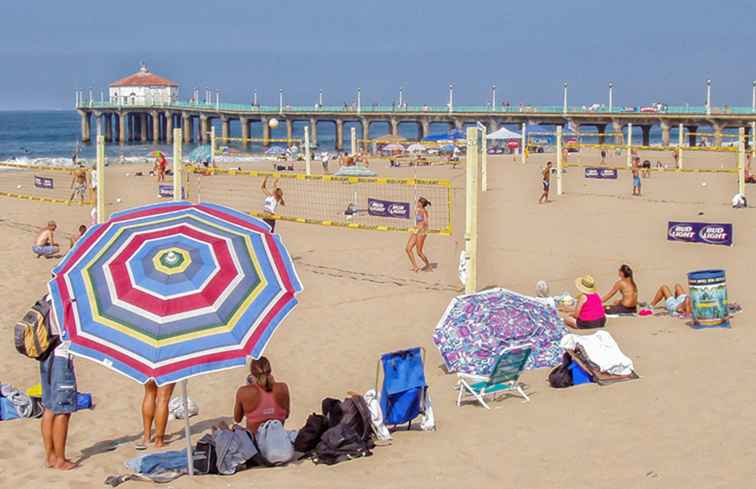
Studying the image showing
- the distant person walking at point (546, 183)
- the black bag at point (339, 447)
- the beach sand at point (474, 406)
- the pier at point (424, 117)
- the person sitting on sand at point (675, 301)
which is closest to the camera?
the beach sand at point (474, 406)

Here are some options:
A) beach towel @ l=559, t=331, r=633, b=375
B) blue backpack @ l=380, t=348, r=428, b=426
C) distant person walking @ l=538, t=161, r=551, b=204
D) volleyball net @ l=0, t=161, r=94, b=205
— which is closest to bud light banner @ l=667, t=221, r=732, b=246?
distant person walking @ l=538, t=161, r=551, b=204

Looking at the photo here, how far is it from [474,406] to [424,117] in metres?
60.4

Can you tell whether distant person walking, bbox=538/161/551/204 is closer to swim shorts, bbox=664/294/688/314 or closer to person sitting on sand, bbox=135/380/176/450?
swim shorts, bbox=664/294/688/314

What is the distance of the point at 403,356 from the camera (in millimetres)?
6352

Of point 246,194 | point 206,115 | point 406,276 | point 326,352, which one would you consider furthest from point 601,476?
point 206,115

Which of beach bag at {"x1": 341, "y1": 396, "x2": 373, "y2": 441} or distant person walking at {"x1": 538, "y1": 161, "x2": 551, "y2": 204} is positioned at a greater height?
distant person walking at {"x1": 538, "y1": 161, "x2": 551, "y2": 204}

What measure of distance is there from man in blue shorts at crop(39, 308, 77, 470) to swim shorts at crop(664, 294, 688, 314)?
6.03 meters

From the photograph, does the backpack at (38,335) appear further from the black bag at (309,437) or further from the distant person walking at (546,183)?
the distant person walking at (546,183)

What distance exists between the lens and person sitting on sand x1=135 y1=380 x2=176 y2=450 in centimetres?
639

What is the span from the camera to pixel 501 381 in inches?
275

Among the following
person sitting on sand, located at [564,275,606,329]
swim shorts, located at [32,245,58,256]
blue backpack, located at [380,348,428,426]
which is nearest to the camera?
blue backpack, located at [380,348,428,426]

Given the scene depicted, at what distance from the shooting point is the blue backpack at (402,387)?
→ 6301 millimetres

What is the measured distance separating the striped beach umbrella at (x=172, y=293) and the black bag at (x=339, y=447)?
101 cm

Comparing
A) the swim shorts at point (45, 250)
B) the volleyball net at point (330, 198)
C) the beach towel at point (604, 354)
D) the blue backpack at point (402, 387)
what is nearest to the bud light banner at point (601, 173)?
the volleyball net at point (330, 198)
